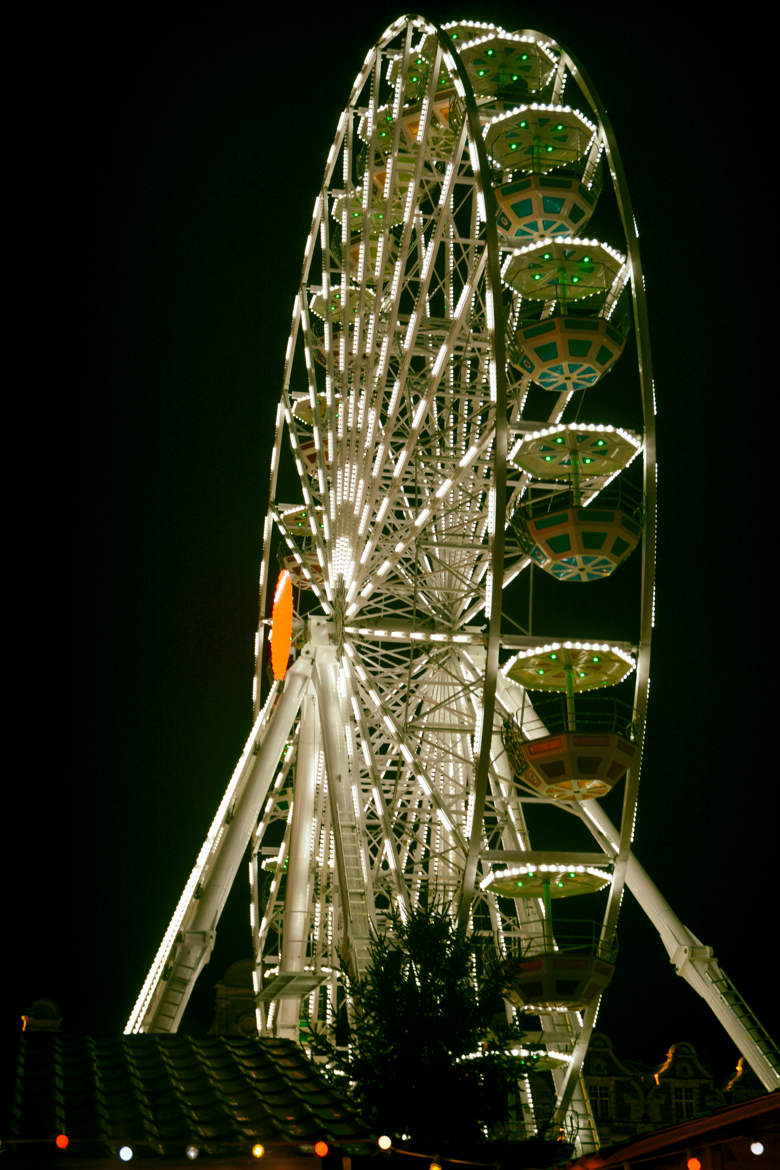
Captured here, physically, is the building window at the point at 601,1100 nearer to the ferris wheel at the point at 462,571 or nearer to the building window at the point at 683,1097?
the building window at the point at 683,1097

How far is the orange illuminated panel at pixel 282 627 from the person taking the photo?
84.7 feet

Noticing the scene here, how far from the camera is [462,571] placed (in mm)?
24750

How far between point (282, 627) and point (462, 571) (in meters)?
3.51

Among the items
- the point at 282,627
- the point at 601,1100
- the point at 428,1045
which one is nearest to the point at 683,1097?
the point at 601,1100

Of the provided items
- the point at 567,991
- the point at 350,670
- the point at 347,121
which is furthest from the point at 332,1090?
the point at 347,121

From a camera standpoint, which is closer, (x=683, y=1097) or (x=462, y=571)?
(x=462, y=571)

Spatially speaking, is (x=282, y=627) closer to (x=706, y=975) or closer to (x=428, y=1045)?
(x=706, y=975)

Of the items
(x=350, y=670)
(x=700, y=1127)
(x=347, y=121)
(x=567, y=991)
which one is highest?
(x=347, y=121)

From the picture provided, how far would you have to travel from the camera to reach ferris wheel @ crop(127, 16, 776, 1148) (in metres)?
21.2

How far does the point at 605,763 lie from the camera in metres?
21.2

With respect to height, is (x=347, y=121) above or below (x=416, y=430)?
above

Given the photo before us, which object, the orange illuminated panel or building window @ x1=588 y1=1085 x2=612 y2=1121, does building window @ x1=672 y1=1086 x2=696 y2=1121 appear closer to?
building window @ x1=588 y1=1085 x2=612 y2=1121

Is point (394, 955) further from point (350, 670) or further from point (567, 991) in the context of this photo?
point (350, 670)

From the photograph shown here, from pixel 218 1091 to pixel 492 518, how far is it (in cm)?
953
